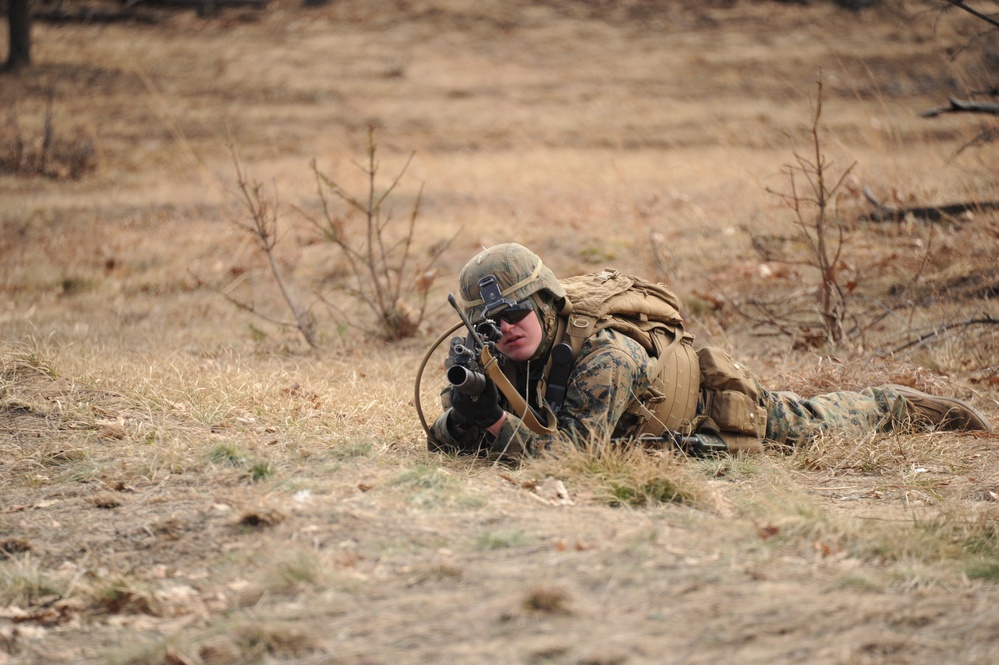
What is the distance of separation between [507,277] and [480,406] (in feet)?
1.72

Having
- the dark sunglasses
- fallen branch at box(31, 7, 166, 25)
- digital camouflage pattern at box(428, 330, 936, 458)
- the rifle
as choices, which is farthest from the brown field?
fallen branch at box(31, 7, 166, 25)

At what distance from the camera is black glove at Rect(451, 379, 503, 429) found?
3.78 meters

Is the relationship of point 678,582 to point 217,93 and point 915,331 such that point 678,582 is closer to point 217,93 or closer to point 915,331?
point 915,331

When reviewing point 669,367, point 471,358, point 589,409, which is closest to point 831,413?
point 669,367

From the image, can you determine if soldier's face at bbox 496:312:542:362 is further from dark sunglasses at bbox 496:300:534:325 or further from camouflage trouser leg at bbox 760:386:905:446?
camouflage trouser leg at bbox 760:386:905:446

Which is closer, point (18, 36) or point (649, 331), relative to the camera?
point (649, 331)

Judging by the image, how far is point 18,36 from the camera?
17359 millimetres

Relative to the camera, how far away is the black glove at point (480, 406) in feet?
12.4

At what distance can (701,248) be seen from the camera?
872cm

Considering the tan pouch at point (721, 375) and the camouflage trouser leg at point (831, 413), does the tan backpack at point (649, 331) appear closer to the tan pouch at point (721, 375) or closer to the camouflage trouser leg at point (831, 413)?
the tan pouch at point (721, 375)

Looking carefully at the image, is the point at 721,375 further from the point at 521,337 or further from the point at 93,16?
the point at 93,16

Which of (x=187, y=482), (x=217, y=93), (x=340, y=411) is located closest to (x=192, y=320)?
(x=340, y=411)

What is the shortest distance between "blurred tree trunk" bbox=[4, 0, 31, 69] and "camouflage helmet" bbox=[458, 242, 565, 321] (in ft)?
54.0

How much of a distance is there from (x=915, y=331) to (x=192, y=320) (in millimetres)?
5417
